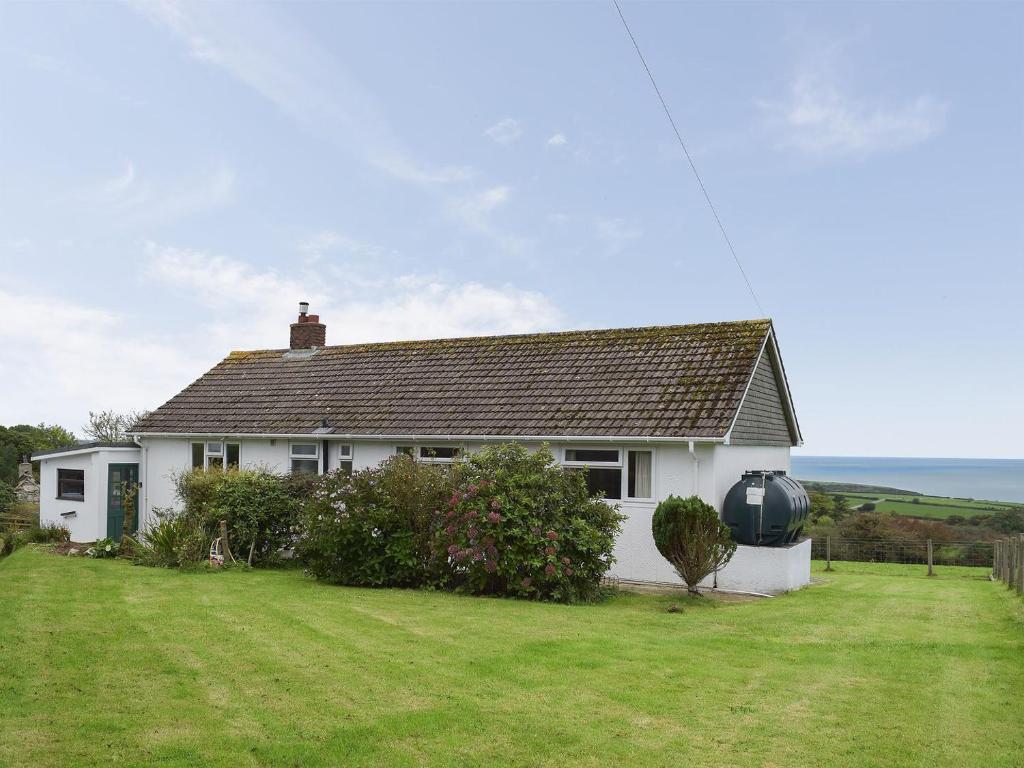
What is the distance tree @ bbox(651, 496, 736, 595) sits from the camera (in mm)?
15070

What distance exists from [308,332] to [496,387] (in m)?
9.73

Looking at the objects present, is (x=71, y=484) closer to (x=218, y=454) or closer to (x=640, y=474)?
(x=218, y=454)

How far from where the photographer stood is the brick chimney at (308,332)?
2836cm

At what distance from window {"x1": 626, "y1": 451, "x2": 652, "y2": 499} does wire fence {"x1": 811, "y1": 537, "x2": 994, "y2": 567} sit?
15.1 m

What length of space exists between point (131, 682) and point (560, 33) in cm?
1486

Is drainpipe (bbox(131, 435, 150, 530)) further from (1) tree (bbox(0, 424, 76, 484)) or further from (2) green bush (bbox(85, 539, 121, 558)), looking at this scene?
(1) tree (bbox(0, 424, 76, 484))

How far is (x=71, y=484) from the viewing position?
25.0 metres

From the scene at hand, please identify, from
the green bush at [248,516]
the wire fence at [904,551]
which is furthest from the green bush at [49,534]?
the wire fence at [904,551]

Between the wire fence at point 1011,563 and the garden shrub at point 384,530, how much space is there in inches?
417

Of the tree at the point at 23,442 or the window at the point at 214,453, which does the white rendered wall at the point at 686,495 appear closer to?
the window at the point at 214,453

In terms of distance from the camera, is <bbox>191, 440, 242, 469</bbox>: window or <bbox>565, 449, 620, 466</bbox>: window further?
<bbox>191, 440, 242, 469</bbox>: window

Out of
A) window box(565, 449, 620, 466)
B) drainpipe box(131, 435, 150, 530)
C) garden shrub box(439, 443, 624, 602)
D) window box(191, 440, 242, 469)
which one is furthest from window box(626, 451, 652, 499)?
drainpipe box(131, 435, 150, 530)

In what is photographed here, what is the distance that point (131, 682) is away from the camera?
8.12 metres

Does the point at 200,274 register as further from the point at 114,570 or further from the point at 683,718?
the point at 683,718
